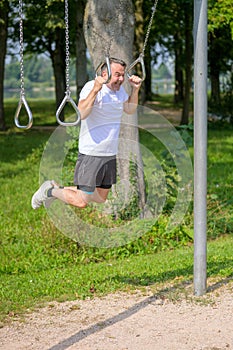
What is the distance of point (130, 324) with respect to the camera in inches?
221

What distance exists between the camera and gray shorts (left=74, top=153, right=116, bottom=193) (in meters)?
6.16

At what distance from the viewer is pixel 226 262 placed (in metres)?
7.61

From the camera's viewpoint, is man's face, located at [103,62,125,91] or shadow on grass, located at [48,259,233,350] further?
man's face, located at [103,62,125,91]

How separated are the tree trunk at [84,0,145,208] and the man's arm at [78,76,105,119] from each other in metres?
3.34

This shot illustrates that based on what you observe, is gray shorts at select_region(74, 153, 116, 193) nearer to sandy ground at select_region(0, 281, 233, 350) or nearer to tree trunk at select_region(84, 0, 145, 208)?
sandy ground at select_region(0, 281, 233, 350)

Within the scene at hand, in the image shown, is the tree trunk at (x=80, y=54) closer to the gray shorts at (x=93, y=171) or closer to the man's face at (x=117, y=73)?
the gray shorts at (x=93, y=171)

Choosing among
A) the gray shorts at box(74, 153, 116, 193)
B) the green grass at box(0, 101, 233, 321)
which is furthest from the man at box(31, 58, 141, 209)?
the green grass at box(0, 101, 233, 321)

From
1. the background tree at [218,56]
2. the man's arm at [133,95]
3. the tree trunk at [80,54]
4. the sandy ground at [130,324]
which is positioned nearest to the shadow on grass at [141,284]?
the sandy ground at [130,324]

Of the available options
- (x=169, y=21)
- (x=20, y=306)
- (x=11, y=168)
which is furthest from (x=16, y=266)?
(x=169, y=21)

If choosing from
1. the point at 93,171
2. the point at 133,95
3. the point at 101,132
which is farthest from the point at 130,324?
the point at 133,95

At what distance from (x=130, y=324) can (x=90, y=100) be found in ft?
6.19

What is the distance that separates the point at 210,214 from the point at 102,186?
3954 millimetres

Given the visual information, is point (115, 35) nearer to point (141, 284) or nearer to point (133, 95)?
point (133, 95)

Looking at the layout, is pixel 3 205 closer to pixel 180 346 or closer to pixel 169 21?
pixel 180 346
